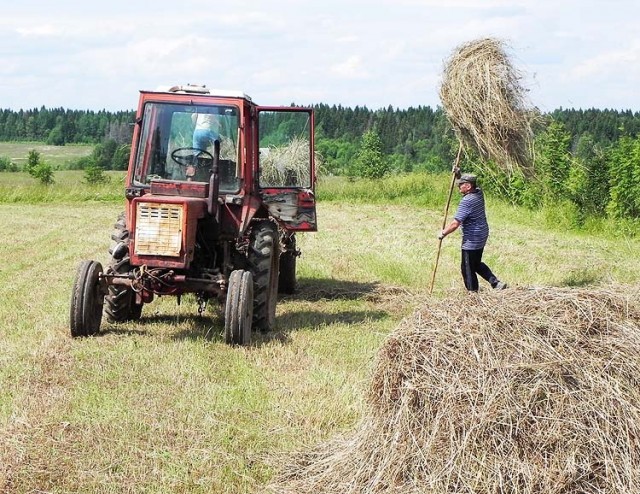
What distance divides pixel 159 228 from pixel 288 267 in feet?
11.5

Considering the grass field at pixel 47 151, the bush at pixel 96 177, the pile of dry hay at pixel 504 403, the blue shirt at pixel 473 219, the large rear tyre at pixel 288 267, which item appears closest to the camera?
the pile of dry hay at pixel 504 403

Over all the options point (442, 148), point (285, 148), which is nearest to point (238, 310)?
point (285, 148)

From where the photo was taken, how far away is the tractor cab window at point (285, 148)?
9734 millimetres

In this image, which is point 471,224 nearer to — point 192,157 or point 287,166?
point 287,166

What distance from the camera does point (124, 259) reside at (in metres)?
8.30

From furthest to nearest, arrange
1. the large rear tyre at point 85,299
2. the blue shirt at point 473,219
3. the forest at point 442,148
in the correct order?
the forest at point 442,148, the blue shirt at point 473,219, the large rear tyre at point 85,299

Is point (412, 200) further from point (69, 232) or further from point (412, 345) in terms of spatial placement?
point (412, 345)

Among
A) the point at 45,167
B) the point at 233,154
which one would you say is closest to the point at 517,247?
the point at 233,154

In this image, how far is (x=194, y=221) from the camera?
26.2ft

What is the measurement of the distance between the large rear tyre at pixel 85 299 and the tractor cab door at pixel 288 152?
2188mm

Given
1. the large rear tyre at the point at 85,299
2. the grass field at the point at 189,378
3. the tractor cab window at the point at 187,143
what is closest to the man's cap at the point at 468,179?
the grass field at the point at 189,378

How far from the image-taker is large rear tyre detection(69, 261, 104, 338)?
792 centimetres

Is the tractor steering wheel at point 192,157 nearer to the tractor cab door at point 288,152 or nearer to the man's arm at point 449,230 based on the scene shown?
the tractor cab door at point 288,152

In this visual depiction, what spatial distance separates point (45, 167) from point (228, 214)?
40.7 meters
